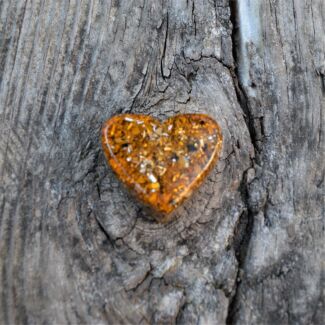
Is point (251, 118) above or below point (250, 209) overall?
above

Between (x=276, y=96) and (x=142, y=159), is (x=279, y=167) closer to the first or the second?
(x=276, y=96)

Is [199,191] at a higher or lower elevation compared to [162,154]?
lower

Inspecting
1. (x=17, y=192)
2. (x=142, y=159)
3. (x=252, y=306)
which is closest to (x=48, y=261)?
(x=17, y=192)

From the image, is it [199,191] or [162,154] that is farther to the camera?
[199,191]
